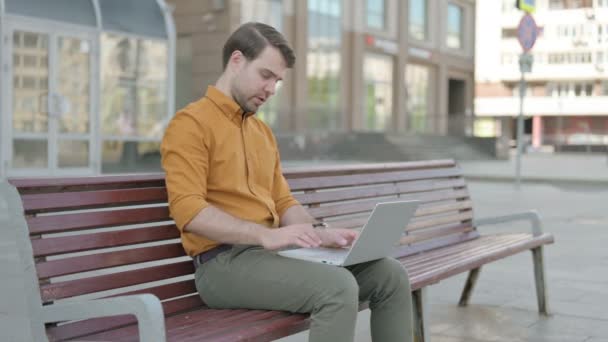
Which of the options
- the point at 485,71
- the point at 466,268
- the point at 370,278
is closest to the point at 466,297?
the point at 466,268

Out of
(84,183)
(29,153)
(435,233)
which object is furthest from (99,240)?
(29,153)

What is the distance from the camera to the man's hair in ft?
10.4

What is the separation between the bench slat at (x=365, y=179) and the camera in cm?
423

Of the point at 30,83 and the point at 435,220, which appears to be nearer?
the point at 435,220

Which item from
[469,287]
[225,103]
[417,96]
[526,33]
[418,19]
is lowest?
[469,287]

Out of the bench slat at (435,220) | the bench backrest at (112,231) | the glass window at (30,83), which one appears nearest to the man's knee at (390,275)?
the bench backrest at (112,231)

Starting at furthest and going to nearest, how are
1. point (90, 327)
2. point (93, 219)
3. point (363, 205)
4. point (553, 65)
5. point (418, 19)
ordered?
point (553, 65), point (418, 19), point (363, 205), point (93, 219), point (90, 327)

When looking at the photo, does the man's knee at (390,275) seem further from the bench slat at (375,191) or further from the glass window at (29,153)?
the glass window at (29,153)

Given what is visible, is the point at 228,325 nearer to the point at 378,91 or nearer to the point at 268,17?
the point at 268,17

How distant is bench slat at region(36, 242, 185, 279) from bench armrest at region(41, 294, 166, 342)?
7.5 inches

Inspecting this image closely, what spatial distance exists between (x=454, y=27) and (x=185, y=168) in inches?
1708

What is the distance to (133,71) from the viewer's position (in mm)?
18547

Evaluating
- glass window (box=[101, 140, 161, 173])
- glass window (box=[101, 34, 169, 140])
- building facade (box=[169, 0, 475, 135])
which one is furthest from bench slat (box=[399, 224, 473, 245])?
building facade (box=[169, 0, 475, 135])

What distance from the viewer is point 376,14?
37375mm
